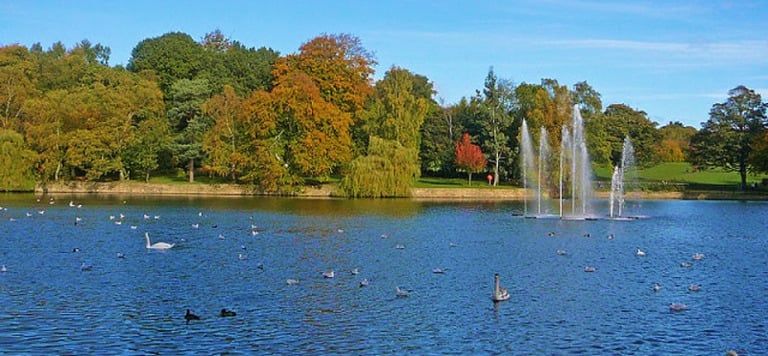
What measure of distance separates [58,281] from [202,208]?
113ft

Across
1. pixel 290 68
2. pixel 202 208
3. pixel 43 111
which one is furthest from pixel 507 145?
pixel 43 111

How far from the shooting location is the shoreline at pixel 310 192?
262 ft

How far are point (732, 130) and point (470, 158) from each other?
97.3ft

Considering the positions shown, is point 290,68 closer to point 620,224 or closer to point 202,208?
point 202,208

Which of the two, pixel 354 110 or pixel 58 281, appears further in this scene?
pixel 354 110

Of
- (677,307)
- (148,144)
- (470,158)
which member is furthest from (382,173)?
(677,307)

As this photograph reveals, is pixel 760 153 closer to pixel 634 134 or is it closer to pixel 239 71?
pixel 634 134

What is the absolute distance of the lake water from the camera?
1880 centimetres

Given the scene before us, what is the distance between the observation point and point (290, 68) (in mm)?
88500

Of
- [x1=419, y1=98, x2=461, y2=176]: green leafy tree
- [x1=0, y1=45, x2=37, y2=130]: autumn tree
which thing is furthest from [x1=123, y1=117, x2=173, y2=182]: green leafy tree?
[x1=419, y1=98, x2=461, y2=176]: green leafy tree

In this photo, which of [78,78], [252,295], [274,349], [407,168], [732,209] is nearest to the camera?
[274,349]

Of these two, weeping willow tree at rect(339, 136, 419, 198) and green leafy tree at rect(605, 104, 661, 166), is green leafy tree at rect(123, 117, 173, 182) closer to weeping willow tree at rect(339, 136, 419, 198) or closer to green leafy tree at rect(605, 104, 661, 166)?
weeping willow tree at rect(339, 136, 419, 198)

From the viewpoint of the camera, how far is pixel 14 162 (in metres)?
77.7

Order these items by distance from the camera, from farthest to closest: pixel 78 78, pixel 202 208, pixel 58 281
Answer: pixel 78 78, pixel 202 208, pixel 58 281
